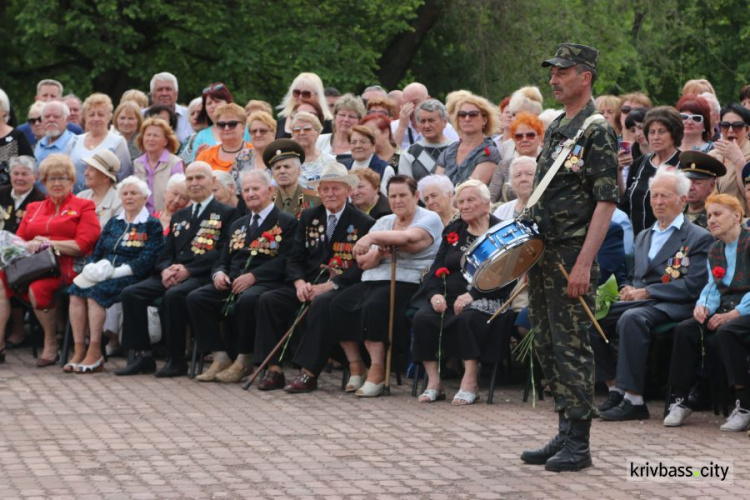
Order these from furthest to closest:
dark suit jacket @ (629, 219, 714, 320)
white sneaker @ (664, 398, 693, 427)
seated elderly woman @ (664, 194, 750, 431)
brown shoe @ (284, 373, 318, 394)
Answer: brown shoe @ (284, 373, 318, 394) → dark suit jacket @ (629, 219, 714, 320) → white sneaker @ (664, 398, 693, 427) → seated elderly woman @ (664, 194, 750, 431)

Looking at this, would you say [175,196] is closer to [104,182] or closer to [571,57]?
[104,182]

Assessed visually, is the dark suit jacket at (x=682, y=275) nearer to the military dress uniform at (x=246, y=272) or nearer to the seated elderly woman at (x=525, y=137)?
the seated elderly woman at (x=525, y=137)

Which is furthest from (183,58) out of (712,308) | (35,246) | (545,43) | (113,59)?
(712,308)

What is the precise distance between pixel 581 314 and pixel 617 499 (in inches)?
42.1

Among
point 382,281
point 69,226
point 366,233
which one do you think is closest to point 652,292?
point 382,281

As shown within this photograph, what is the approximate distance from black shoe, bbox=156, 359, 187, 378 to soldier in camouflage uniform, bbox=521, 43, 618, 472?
4.49 metres

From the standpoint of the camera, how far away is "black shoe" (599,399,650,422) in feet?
29.3

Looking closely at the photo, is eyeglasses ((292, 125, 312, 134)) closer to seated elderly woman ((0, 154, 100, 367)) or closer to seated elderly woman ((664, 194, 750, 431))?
seated elderly woman ((0, 154, 100, 367))

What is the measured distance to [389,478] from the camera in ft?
23.4

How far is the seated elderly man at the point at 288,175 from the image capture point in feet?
37.0

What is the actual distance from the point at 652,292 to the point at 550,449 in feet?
7.18

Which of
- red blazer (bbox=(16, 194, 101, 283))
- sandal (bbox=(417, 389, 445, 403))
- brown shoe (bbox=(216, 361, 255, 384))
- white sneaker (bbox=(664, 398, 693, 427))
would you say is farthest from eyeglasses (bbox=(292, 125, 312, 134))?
white sneaker (bbox=(664, 398, 693, 427))

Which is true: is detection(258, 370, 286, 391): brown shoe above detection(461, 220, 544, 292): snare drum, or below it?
below

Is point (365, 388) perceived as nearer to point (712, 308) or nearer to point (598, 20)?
point (712, 308)
